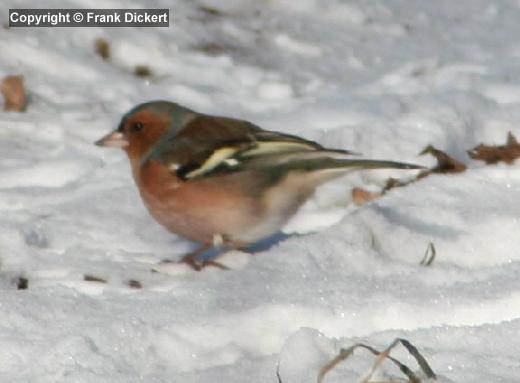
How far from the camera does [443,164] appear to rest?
19.3ft

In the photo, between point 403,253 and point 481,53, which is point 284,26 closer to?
point 481,53

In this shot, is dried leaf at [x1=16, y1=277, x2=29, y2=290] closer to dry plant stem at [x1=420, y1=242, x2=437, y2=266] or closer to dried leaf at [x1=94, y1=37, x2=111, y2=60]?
dry plant stem at [x1=420, y1=242, x2=437, y2=266]

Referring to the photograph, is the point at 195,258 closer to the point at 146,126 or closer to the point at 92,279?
the point at 92,279

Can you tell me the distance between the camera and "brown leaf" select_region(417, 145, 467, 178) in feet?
19.1

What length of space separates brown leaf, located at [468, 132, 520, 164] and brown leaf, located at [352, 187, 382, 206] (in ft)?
2.26

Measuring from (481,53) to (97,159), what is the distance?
278 cm

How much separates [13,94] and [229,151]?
2.01m

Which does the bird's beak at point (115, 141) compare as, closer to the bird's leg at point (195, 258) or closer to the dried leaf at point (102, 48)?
the bird's leg at point (195, 258)

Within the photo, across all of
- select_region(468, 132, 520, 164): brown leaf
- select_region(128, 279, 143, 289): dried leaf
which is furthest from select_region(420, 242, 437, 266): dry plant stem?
select_region(468, 132, 520, 164): brown leaf

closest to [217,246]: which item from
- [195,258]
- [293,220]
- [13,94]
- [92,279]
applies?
[195,258]

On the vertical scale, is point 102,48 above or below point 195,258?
above

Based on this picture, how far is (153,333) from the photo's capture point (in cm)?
367

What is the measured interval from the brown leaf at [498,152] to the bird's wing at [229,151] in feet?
4.57

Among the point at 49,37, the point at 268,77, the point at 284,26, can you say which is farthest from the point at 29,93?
the point at 284,26
